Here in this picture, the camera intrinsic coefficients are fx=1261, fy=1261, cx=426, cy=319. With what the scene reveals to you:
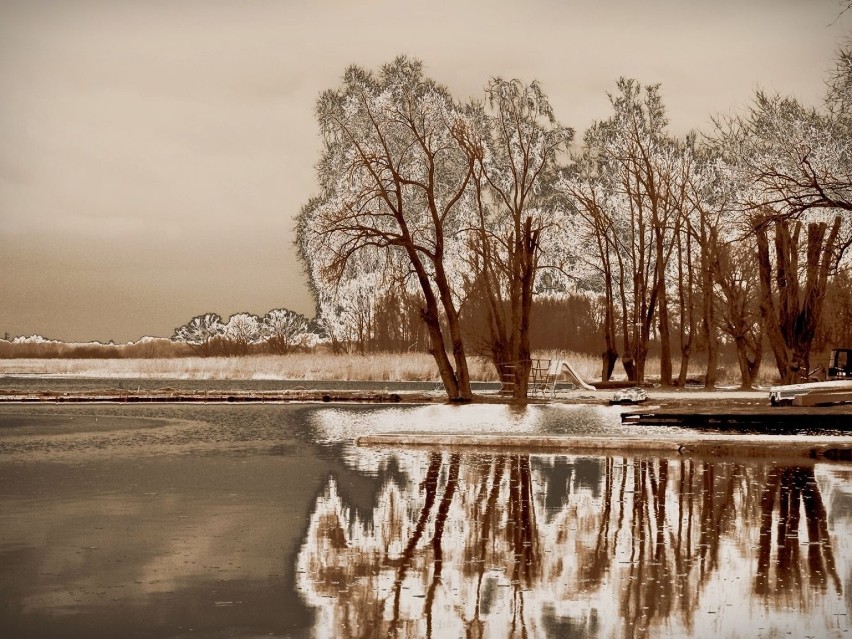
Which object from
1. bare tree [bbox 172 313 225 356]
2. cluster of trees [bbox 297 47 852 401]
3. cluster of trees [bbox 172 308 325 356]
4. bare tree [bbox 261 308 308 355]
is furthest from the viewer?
bare tree [bbox 172 313 225 356]

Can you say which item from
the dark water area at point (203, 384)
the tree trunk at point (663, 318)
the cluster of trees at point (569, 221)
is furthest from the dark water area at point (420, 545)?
the dark water area at point (203, 384)

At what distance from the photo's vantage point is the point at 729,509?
13.4m

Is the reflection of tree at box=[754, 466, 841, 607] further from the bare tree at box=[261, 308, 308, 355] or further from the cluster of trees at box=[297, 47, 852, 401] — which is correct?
the bare tree at box=[261, 308, 308, 355]

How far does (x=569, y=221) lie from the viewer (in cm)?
6122

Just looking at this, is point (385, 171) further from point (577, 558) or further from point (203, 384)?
point (577, 558)

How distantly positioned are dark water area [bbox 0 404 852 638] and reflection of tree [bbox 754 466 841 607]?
3 cm

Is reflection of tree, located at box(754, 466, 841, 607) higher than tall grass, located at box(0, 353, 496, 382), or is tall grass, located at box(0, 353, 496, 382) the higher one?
tall grass, located at box(0, 353, 496, 382)

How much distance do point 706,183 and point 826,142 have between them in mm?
10459

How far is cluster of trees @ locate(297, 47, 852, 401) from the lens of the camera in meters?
38.3

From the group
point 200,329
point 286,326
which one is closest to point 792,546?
point 286,326

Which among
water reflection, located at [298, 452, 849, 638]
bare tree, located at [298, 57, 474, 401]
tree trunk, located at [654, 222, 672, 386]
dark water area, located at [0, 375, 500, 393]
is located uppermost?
bare tree, located at [298, 57, 474, 401]

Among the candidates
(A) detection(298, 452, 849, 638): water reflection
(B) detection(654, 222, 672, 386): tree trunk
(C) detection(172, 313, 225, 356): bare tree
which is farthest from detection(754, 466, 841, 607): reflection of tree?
(C) detection(172, 313, 225, 356): bare tree

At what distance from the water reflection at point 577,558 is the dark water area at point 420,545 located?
3cm

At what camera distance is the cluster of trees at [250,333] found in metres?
62.1
